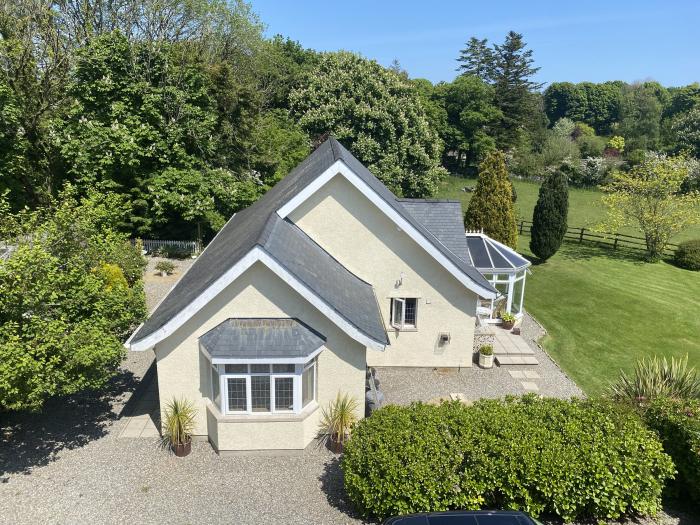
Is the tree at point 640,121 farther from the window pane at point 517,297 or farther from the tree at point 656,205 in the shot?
the window pane at point 517,297

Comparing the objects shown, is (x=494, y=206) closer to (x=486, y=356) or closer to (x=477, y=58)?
(x=486, y=356)

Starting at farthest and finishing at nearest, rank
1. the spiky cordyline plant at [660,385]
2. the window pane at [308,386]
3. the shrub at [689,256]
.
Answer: the shrub at [689,256]
the spiky cordyline plant at [660,385]
the window pane at [308,386]

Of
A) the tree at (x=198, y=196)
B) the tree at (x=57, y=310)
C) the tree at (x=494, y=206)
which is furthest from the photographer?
the tree at (x=198, y=196)

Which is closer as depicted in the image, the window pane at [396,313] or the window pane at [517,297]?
the window pane at [396,313]

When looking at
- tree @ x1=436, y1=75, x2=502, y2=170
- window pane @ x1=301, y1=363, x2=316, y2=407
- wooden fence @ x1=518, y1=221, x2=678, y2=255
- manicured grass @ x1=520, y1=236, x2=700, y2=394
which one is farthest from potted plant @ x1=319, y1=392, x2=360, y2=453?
tree @ x1=436, y1=75, x2=502, y2=170

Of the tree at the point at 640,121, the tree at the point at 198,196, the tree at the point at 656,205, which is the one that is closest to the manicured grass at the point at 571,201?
the tree at the point at 656,205

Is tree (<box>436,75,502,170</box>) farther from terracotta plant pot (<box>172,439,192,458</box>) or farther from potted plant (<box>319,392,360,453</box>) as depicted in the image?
terracotta plant pot (<box>172,439,192,458</box>)

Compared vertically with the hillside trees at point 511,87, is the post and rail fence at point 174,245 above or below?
below
